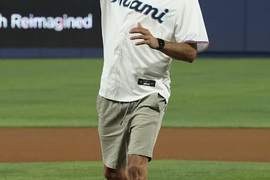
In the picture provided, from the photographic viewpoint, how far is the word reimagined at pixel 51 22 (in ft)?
76.2

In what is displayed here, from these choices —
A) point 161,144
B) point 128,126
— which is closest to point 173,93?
point 161,144

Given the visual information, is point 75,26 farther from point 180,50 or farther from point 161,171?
point 180,50

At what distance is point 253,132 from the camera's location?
1059cm

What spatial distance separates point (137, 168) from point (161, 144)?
185 inches

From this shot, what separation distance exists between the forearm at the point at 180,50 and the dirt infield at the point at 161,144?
12.1ft

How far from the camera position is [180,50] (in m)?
4.93

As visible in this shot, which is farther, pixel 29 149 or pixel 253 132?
pixel 253 132

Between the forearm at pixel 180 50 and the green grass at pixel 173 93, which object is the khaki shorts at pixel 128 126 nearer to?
the forearm at pixel 180 50

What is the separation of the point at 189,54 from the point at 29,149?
15.0ft

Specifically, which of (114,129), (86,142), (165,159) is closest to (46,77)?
(86,142)

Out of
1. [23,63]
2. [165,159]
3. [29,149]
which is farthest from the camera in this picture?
[23,63]

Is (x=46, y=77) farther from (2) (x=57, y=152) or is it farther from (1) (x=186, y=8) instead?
(1) (x=186, y=8)

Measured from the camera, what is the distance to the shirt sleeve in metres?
4.98

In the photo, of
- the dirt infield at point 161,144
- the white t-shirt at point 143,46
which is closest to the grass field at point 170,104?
the dirt infield at point 161,144
